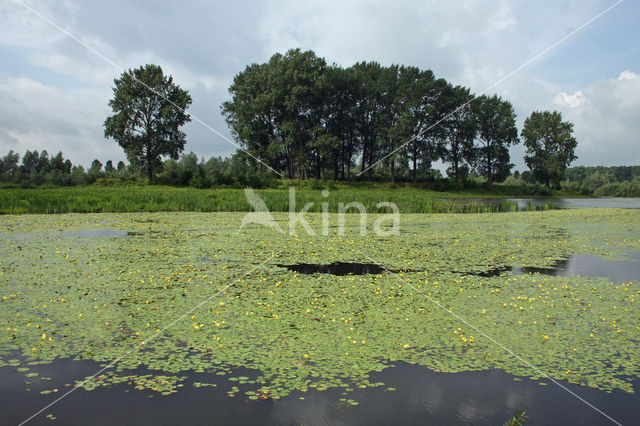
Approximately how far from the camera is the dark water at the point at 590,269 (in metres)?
8.52

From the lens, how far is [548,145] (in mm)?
67312

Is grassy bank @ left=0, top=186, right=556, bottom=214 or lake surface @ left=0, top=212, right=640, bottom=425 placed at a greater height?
grassy bank @ left=0, top=186, right=556, bottom=214

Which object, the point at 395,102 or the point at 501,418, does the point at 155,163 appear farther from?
the point at 501,418

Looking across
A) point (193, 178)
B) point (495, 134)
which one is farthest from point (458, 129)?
point (193, 178)

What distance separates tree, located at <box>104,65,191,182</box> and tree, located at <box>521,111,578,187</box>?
50426mm

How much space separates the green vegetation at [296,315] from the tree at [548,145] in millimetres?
61641

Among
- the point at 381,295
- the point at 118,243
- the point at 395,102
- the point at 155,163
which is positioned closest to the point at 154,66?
the point at 155,163

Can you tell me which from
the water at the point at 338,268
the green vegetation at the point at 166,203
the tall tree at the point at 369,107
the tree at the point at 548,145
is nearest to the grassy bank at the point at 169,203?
the green vegetation at the point at 166,203

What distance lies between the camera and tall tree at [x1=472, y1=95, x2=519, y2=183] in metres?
60.1

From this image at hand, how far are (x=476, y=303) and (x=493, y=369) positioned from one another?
223 centimetres

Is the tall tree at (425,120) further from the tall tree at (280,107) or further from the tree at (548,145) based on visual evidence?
the tree at (548,145)
